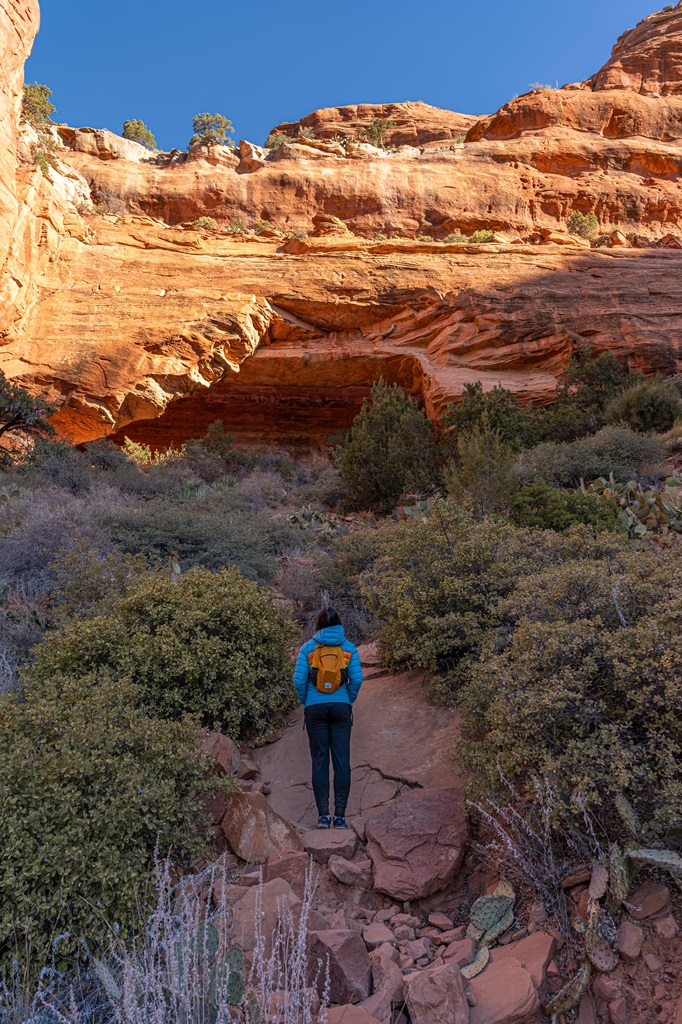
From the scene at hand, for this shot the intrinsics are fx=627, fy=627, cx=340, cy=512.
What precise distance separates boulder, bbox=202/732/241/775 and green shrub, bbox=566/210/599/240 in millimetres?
29984

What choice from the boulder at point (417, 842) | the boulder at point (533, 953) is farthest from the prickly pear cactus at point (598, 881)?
the boulder at point (417, 842)

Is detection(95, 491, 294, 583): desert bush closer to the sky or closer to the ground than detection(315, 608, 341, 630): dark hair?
closer to the ground

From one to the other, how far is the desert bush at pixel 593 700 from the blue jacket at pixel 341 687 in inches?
30.2

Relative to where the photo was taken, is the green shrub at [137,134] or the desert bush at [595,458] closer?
the desert bush at [595,458]

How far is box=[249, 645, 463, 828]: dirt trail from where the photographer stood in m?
4.15

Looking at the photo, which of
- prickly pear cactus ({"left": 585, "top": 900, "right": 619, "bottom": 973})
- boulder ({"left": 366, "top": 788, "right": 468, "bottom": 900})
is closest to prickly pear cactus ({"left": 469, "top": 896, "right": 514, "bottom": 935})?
boulder ({"left": 366, "top": 788, "right": 468, "bottom": 900})

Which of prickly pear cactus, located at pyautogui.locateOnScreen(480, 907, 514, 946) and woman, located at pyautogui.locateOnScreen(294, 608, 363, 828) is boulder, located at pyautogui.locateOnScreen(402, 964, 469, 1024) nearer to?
prickly pear cactus, located at pyautogui.locateOnScreen(480, 907, 514, 946)

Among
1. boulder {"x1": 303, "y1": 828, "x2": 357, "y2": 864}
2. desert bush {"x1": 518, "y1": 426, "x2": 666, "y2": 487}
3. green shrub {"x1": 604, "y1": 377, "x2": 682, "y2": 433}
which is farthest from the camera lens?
green shrub {"x1": 604, "y1": 377, "x2": 682, "y2": 433}

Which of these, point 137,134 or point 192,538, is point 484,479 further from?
point 137,134

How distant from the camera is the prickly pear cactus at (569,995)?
2.36 meters

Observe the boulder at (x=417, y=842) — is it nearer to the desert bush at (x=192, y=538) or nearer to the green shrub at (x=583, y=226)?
the desert bush at (x=192, y=538)

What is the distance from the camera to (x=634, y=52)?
121ft

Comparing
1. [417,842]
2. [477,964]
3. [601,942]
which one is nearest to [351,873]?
[417,842]

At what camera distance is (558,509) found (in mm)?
7938
